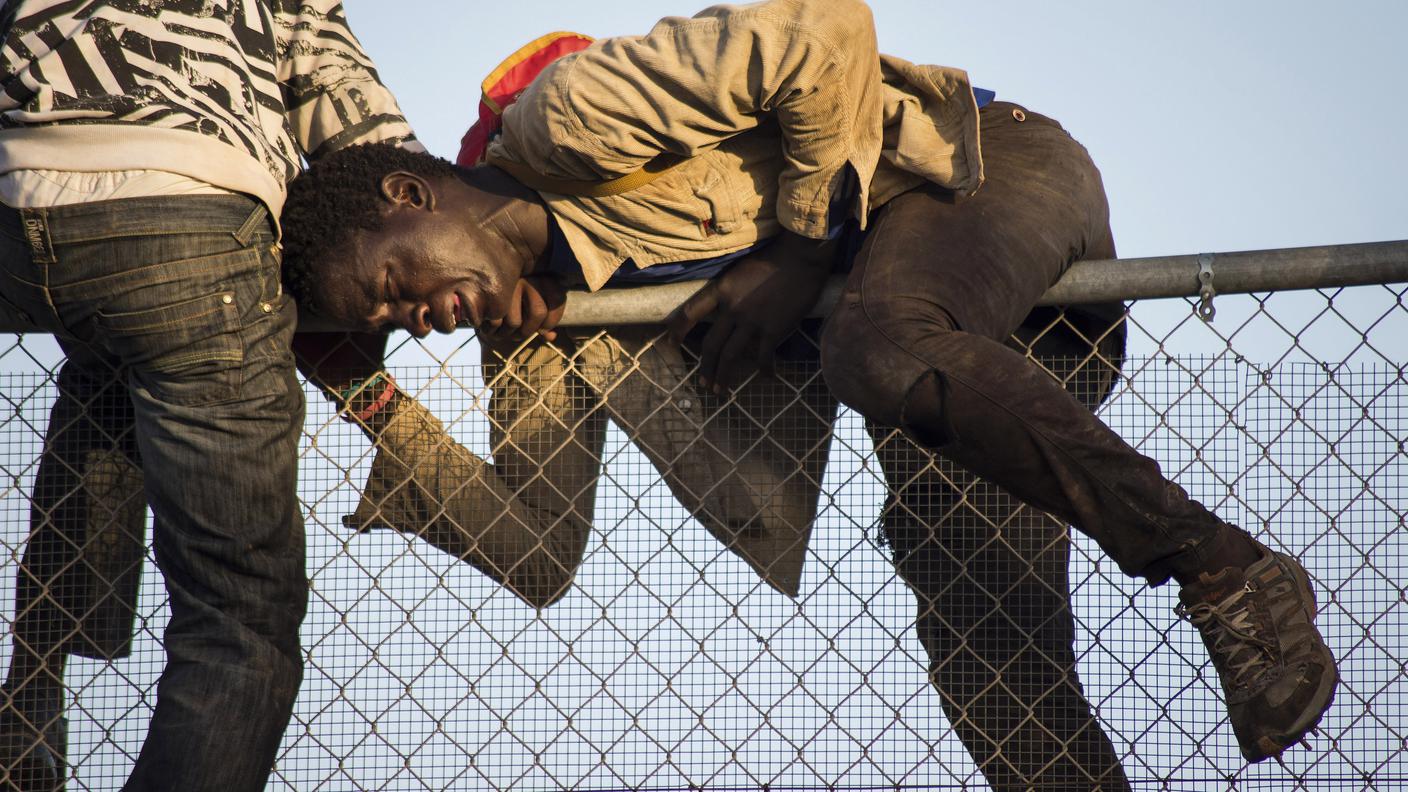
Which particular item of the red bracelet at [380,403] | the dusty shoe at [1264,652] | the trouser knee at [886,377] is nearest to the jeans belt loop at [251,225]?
the red bracelet at [380,403]

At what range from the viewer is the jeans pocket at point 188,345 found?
2.58 meters

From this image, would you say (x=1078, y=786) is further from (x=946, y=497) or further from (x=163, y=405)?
(x=163, y=405)

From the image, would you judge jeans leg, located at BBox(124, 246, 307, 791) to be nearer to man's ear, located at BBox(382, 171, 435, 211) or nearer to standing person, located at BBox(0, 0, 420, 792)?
standing person, located at BBox(0, 0, 420, 792)

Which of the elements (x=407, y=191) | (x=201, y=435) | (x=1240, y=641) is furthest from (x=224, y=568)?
(x=1240, y=641)

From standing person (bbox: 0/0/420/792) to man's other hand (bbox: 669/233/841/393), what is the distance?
2.83 ft

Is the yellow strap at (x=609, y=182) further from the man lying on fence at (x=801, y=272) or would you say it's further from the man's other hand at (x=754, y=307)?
the man's other hand at (x=754, y=307)

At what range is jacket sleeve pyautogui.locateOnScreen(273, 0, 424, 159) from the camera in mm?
3305

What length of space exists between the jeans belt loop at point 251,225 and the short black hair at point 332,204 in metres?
0.23

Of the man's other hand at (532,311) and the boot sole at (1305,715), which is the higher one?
the man's other hand at (532,311)

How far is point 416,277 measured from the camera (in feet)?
9.93

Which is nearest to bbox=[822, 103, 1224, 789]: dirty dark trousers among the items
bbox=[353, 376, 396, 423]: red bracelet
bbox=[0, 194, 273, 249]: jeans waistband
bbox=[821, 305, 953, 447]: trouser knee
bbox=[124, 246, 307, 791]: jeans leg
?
bbox=[821, 305, 953, 447]: trouser knee

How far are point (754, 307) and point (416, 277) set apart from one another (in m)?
0.75

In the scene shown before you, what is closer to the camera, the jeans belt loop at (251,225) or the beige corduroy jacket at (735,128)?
the jeans belt loop at (251,225)

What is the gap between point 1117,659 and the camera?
9.59 feet
